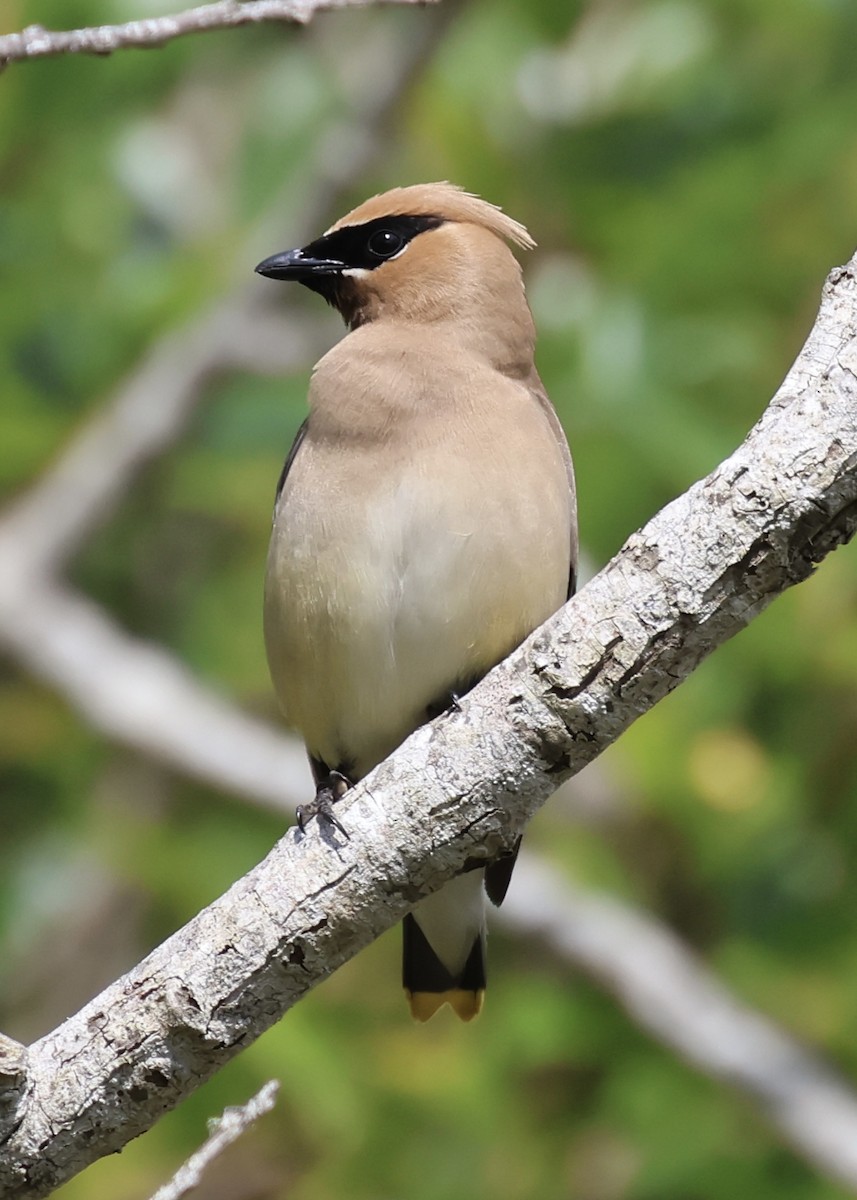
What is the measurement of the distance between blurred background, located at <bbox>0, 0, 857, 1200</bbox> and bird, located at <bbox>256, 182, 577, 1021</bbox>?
152 cm

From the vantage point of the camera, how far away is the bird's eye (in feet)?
17.5

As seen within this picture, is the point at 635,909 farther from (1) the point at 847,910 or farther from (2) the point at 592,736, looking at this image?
(2) the point at 592,736

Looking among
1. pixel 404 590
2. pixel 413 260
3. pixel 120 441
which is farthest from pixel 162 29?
pixel 120 441

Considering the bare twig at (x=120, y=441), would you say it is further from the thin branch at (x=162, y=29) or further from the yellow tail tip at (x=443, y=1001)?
the thin branch at (x=162, y=29)

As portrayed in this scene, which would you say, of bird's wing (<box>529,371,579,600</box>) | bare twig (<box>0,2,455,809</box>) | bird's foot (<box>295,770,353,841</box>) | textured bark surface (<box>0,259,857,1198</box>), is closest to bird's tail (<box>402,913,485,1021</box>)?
bird's foot (<box>295,770,353,841</box>)

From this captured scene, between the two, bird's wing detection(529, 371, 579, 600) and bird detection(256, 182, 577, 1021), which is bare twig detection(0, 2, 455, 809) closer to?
bird detection(256, 182, 577, 1021)

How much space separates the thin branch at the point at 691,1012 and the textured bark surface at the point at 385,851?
3.23 metres

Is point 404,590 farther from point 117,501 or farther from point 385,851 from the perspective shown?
point 117,501

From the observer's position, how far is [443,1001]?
554 centimetres

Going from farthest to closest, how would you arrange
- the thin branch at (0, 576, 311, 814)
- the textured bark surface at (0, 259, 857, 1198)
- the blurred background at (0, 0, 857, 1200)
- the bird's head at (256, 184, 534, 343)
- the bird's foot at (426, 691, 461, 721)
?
the thin branch at (0, 576, 311, 814), the blurred background at (0, 0, 857, 1200), the bird's head at (256, 184, 534, 343), the bird's foot at (426, 691, 461, 721), the textured bark surface at (0, 259, 857, 1198)

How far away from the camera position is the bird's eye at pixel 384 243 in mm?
5332

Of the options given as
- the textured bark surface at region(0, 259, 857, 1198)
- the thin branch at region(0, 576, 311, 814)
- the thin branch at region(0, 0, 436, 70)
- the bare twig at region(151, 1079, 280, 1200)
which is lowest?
the bare twig at region(151, 1079, 280, 1200)

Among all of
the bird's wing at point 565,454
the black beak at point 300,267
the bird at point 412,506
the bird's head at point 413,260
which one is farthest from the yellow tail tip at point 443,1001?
the black beak at point 300,267

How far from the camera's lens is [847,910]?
663cm
